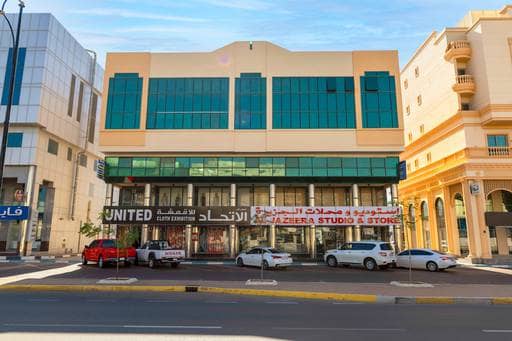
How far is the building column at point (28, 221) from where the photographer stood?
109 ft

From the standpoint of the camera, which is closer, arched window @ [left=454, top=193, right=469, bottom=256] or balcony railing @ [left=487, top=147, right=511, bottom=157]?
balcony railing @ [left=487, top=147, right=511, bottom=157]

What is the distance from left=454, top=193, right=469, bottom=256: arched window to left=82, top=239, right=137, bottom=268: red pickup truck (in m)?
29.9

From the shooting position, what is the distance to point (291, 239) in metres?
34.0

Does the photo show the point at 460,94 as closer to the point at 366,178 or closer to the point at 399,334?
the point at 366,178

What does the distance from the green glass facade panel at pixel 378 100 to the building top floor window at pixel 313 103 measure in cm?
132

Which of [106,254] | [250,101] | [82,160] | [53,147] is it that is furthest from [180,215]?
[82,160]

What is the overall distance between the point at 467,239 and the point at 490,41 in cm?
1897

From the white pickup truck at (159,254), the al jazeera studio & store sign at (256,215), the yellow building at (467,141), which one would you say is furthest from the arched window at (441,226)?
the white pickup truck at (159,254)

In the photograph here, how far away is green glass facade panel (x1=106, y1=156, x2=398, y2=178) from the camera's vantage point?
109ft

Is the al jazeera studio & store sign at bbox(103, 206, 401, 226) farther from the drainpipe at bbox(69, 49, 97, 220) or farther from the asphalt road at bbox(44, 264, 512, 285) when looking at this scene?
the drainpipe at bbox(69, 49, 97, 220)

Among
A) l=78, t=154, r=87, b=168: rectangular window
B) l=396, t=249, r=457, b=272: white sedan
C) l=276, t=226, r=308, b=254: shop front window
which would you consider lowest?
l=396, t=249, r=457, b=272: white sedan

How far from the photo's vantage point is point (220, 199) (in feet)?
118

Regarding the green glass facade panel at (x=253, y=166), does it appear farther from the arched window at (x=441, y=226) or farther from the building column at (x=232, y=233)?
the arched window at (x=441, y=226)

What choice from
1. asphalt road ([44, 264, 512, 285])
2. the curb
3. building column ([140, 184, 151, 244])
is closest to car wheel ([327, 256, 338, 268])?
asphalt road ([44, 264, 512, 285])
